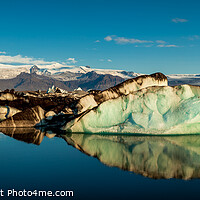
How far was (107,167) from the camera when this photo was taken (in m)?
11.3

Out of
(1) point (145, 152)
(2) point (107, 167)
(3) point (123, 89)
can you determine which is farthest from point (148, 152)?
(3) point (123, 89)

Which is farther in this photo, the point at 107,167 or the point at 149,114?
the point at 149,114

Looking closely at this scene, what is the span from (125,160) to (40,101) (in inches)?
933

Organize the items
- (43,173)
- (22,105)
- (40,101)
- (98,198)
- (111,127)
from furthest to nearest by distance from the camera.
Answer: (40,101)
(22,105)
(111,127)
(43,173)
(98,198)

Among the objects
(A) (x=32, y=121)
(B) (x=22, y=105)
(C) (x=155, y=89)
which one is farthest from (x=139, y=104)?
(B) (x=22, y=105)

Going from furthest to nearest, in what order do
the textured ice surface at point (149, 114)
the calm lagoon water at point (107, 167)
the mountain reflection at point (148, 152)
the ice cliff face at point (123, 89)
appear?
the ice cliff face at point (123, 89) → the textured ice surface at point (149, 114) → the mountain reflection at point (148, 152) → the calm lagoon water at point (107, 167)

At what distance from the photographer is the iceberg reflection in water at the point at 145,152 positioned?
1086 cm

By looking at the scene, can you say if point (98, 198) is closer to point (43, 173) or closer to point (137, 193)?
point (137, 193)

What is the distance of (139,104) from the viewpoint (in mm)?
20078

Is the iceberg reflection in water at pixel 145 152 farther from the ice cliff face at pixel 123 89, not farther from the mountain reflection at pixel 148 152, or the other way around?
the ice cliff face at pixel 123 89

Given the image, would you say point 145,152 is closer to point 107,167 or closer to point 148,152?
point 148,152

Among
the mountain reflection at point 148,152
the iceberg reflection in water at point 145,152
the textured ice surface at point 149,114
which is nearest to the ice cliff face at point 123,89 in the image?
the textured ice surface at point 149,114

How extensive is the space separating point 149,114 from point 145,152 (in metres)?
5.66

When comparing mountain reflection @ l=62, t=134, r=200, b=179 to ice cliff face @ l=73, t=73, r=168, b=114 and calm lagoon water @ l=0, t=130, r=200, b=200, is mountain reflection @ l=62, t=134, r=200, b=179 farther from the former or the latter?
ice cliff face @ l=73, t=73, r=168, b=114
